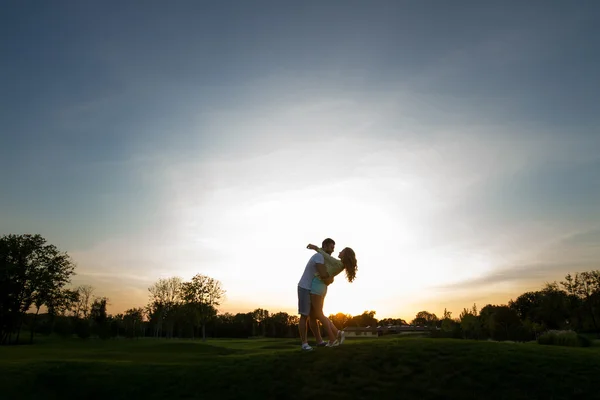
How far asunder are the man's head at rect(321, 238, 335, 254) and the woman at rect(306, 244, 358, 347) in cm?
24

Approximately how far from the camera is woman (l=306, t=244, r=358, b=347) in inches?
611

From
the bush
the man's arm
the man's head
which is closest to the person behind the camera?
the man's arm

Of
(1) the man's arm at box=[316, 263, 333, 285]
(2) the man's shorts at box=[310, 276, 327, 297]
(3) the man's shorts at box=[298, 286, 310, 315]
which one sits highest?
(1) the man's arm at box=[316, 263, 333, 285]

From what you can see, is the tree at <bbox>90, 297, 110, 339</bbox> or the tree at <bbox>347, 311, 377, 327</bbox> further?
the tree at <bbox>347, 311, 377, 327</bbox>

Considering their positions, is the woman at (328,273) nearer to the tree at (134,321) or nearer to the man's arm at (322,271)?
the man's arm at (322,271)

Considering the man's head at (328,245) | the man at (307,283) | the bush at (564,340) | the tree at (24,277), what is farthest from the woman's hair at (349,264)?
the tree at (24,277)

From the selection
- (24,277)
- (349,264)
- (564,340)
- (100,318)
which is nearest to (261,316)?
(100,318)

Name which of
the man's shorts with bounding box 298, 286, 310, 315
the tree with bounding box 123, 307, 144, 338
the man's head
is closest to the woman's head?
the man's head

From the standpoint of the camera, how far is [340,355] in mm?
15750

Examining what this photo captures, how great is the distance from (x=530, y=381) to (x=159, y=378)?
12.2 m

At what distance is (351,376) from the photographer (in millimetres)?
14258

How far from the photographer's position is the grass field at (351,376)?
13383 mm

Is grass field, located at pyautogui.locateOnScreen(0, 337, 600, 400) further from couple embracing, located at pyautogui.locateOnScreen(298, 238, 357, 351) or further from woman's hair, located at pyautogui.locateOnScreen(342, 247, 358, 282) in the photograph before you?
woman's hair, located at pyautogui.locateOnScreen(342, 247, 358, 282)

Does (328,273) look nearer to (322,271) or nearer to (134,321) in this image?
(322,271)
